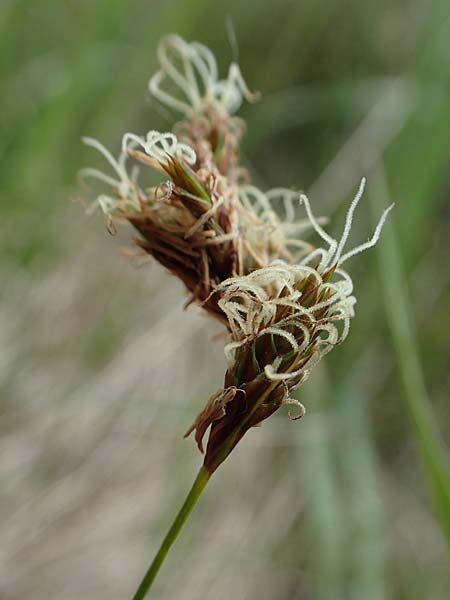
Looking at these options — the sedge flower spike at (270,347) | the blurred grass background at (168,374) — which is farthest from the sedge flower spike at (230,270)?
the blurred grass background at (168,374)

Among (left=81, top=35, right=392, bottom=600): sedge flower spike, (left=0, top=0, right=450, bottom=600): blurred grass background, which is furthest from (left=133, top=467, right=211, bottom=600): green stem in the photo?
(left=0, top=0, right=450, bottom=600): blurred grass background

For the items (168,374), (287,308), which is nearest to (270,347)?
(287,308)

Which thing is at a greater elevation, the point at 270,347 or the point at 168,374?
the point at 270,347

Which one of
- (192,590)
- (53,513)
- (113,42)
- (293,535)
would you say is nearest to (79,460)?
(53,513)

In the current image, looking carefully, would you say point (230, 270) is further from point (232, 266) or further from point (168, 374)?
point (168, 374)

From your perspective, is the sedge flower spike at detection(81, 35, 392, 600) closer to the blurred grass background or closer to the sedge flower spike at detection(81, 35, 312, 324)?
the sedge flower spike at detection(81, 35, 312, 324)

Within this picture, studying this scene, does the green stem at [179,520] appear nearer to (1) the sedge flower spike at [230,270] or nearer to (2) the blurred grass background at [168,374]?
(1) the sedge flower spike at [230,270]

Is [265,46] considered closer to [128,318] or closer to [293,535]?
[128,318]
